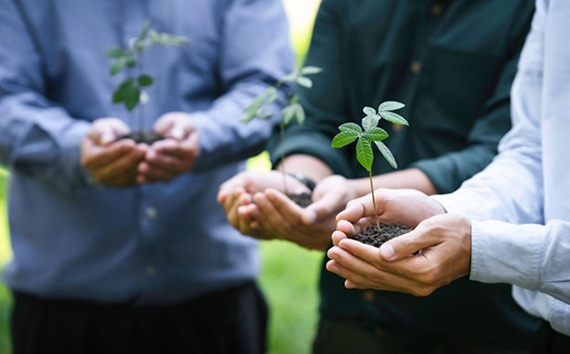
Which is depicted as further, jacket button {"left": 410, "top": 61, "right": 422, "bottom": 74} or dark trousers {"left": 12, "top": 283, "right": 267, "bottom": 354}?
dark trousers {"left": 12, "top": 283, "right": 267, "bottom": 354}

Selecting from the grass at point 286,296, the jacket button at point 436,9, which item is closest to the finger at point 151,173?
the jacket button at point 436,9

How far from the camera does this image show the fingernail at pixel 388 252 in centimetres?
151

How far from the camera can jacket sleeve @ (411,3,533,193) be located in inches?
84.0

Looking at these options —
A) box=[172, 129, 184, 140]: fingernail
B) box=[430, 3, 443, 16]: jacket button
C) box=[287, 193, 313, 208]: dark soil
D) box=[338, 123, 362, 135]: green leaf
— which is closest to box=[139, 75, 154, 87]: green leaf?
box=[172, 129, 184, 140]: fingernail

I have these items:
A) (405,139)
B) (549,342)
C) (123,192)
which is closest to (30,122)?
(123,192)

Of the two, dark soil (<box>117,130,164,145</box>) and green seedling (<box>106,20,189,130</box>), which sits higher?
green seedling (<box>106,20,189,130</box>)

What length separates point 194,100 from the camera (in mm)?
2994

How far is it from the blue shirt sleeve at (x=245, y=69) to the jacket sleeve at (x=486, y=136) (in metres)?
0.86

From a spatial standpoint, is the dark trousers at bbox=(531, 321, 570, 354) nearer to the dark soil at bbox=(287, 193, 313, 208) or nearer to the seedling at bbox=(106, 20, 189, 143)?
the dark soil at bbox=(287, 193, 313, 208)

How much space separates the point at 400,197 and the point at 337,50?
888mm

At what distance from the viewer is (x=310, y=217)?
203 centimetres

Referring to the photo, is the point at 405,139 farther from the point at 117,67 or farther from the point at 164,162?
the point at 117,67

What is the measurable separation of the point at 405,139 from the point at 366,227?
0.69 metres

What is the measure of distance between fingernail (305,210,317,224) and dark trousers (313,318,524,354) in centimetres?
57
